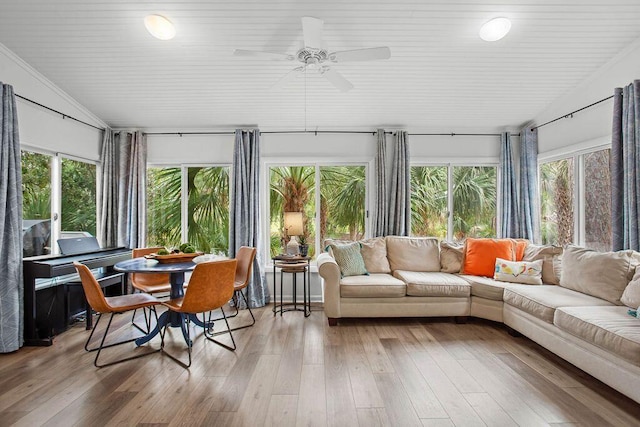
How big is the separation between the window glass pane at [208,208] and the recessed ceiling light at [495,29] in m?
3.45

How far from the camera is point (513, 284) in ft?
11.8

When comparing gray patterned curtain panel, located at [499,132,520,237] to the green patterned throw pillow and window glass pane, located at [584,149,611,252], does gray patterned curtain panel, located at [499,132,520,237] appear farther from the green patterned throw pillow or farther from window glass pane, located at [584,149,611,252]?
the green patterned throw pillow

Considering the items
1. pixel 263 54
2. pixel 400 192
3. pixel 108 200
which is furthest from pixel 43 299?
pixel 400 192

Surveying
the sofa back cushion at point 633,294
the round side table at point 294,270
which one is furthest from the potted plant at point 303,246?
the sofa back cushion at point 633,294

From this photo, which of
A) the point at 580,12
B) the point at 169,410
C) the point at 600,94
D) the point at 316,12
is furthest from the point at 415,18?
the point at 169,410

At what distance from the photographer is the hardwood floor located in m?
2.01

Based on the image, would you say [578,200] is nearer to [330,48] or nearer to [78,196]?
[330,48]

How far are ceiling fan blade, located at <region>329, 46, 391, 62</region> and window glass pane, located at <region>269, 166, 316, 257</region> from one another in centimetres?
224

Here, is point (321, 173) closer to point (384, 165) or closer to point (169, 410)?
point (384, 165)

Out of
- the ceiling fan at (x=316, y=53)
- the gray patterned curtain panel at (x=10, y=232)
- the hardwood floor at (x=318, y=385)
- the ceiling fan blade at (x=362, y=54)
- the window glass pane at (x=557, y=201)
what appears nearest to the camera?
the hardwood floor at (x=318, y=385)

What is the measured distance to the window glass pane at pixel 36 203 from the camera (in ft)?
11.5

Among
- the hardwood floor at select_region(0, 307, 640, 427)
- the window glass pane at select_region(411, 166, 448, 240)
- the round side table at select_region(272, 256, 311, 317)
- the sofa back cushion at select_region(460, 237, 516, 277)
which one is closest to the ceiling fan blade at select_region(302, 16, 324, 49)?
the round side table at select_region(272, 256, 311, 317)

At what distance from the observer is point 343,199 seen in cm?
475

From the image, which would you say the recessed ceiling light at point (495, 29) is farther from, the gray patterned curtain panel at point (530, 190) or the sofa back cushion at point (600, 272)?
the sofa back cushion at point (600, 272)
